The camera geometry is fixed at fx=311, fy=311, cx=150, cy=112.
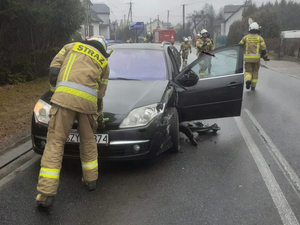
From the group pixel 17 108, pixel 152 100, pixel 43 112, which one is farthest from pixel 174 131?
pixel 17 108

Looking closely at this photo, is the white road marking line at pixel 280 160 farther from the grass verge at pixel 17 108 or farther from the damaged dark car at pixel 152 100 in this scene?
the grass verge at pixel 17 108

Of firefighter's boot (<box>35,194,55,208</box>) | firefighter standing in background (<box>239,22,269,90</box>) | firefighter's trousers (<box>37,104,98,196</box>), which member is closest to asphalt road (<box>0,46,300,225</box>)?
firefighter's boot (<box>35,194,55,208</box>)

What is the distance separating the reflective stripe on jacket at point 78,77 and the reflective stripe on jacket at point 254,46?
23.0ft

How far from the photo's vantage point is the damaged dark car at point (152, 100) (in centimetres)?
359

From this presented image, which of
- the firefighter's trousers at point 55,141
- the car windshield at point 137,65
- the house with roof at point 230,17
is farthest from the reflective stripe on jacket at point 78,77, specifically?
the house with roof at point 230,17

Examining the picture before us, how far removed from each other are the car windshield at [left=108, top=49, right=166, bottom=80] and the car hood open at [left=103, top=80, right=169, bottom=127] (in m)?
0.24

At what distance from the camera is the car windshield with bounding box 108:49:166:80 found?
16.0ft

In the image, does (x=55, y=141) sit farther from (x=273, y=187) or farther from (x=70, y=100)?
(x=273, y=187)

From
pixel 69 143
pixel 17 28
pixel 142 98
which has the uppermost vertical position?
pixel 17 28

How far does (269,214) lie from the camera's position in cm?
297

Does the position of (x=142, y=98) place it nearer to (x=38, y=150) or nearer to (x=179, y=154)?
(x=179, y=154)

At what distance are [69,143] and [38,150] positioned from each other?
0.51 meters

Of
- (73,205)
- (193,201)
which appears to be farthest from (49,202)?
(193,201)

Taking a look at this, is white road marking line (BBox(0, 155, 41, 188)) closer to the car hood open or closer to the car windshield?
the car hood open
